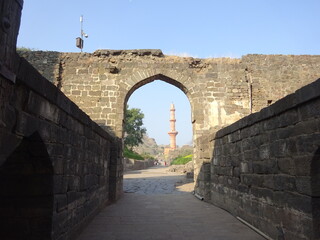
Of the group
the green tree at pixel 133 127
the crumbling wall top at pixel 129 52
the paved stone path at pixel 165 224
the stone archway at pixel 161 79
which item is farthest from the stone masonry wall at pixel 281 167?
the green tree at pixel 133 127

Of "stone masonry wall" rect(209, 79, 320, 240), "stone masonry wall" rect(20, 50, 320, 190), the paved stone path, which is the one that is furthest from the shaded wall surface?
"stone masonry wall" rect(20, 50, 320, 190)

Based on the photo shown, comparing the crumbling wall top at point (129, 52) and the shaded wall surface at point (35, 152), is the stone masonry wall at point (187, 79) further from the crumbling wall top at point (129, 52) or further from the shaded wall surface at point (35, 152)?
the shaded wall surface at point (35, 152)

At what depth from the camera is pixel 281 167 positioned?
3.50 m

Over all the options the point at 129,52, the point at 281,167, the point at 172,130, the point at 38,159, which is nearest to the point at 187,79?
the point at 129,52

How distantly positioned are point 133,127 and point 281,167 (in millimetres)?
32356

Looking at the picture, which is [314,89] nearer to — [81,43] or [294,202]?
[294,202]

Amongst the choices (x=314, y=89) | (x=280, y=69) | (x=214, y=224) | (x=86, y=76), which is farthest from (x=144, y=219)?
(x=280, y=69)

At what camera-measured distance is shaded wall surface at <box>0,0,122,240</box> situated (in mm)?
2051

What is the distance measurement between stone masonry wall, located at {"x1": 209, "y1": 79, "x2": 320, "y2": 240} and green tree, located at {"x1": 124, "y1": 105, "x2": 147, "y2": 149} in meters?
29.8

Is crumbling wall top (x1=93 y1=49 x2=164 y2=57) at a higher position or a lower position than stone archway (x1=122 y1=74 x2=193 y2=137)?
higher

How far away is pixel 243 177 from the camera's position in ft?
16.4

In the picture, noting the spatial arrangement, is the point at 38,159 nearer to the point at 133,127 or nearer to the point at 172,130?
the point at 133,127

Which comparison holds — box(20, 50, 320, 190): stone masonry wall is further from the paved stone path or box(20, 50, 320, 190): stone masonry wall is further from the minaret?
the minaret

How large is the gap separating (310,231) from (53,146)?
292cm
